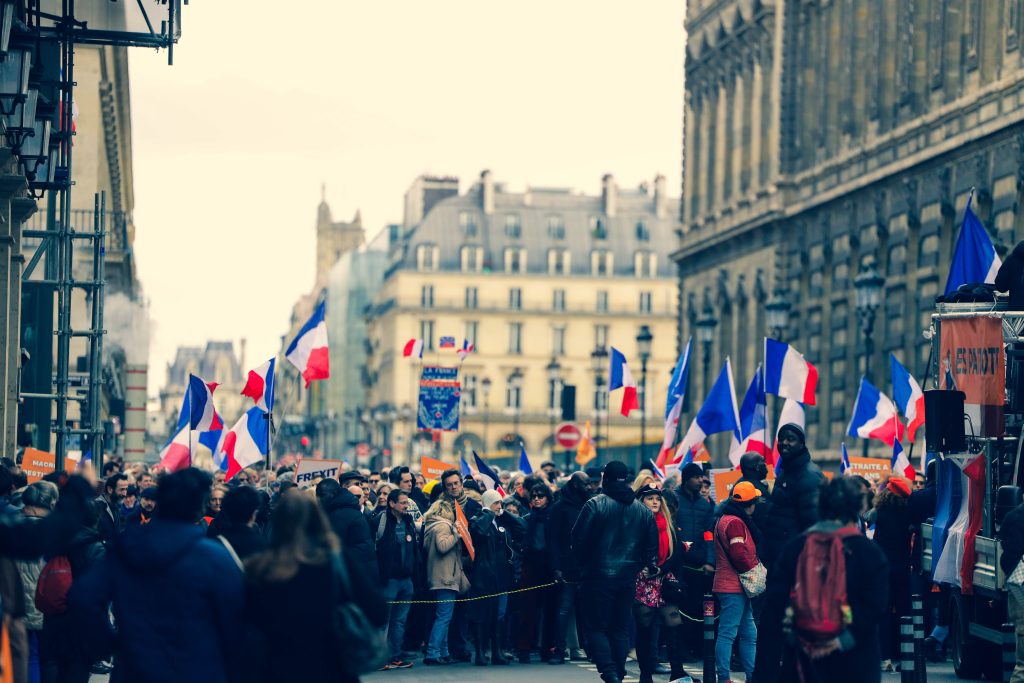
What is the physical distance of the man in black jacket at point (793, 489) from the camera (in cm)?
1568

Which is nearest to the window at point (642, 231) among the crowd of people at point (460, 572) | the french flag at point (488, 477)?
the crowd of people at point (460, 572)

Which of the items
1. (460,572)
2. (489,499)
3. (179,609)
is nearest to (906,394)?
(489,499)

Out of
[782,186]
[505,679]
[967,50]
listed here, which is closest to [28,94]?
[505,679]

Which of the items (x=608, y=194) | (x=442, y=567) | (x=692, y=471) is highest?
(x=608, y=194)

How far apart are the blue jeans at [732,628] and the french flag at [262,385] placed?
38.5ft

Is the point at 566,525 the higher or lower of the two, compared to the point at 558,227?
lower

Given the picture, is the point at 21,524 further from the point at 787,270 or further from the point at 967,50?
the point at 787,270

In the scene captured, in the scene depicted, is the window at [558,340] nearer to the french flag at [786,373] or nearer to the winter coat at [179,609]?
the french flag at [786,373]

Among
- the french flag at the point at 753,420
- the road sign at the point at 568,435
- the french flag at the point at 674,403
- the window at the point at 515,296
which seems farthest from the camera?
the window at the point at 515,296

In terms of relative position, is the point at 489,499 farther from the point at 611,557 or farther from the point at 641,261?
the point at 641,261

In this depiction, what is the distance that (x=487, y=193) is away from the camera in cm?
13138

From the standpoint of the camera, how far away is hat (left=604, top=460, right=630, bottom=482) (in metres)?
17.2

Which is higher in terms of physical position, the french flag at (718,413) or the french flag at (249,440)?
the french flag at (718,413)

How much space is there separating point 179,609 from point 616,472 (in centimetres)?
775
